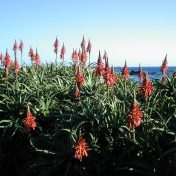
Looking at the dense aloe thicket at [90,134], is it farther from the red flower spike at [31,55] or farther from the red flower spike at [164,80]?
the red flower spike at [31,55]

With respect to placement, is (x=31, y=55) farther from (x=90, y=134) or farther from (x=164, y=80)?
(x=90, y=134)

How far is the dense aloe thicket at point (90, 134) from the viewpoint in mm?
6316

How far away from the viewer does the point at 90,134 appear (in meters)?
6.71

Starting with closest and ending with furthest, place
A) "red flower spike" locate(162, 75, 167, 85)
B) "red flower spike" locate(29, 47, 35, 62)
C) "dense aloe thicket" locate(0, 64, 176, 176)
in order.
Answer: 1. "dense aloe thicket" locate(0, 64, 176, 176)
2. "red flower spike" locate(162, 75, 167, 85)
3. "red flower spike" locate(29, 47, 35, 62)

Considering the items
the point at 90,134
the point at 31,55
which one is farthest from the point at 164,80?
the point at 31,55

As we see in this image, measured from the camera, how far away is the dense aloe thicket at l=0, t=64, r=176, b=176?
6.32 meters

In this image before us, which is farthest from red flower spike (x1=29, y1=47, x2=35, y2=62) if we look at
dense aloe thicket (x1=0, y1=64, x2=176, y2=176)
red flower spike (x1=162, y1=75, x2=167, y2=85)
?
red flower spike (x1=162, y1=75, x2=167, y2=85)

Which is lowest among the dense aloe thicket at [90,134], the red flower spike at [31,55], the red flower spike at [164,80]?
the dense aloe thicket at [90,134]

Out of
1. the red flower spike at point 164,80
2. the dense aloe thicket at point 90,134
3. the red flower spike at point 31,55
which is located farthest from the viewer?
the red flower spike at point 31,55

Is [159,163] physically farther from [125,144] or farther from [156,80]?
[156,80]

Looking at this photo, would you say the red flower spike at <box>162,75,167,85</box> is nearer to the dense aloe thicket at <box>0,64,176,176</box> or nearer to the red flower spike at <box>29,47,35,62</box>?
the dense aloe thicket at <box>0,64,176,176</box>

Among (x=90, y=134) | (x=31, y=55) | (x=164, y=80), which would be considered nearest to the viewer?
(x=90, y=134)

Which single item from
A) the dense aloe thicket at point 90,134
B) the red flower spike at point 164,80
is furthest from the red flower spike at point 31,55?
the red flower spike at point 164,80

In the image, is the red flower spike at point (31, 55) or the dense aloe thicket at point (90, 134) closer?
the dense aloe thicket at point (90, 134)
